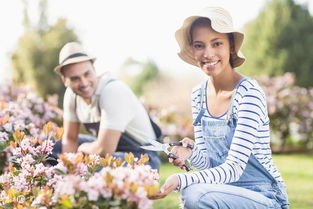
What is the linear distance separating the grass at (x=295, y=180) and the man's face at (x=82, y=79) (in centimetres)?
122

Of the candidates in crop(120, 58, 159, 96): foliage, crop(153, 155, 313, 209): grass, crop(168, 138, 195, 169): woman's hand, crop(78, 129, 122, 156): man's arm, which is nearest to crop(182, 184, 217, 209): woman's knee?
crop(168, 138, 195, 169): woman's hand

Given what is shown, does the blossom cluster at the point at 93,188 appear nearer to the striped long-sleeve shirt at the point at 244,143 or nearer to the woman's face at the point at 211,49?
the striped long-sleeve shirt at the point at 244,143

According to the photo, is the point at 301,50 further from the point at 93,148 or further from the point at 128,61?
the point at 128,61

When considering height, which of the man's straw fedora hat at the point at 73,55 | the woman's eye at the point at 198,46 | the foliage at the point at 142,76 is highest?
the woman's eye at the point at 198,46

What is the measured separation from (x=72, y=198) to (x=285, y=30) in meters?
20.2

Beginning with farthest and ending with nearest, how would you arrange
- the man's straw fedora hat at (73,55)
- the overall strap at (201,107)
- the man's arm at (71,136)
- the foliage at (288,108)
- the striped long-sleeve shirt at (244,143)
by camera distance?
the foliage at (288,108), the man's arm at (71,136), the man's straw fedora hat at (73,55), the overall strap at (201,107), the striped long-sleeve shirt at (244,143)

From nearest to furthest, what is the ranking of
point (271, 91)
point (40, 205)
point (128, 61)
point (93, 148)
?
point (40, 205), point (93, 148), point (271, 91), point (128, 61)

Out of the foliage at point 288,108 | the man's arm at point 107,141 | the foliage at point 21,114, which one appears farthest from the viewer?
the foliage at point 288,108

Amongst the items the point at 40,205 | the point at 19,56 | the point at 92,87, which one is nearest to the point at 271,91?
the point at 92,87

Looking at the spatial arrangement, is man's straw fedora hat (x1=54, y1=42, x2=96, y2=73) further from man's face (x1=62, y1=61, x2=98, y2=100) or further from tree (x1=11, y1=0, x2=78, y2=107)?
tree (x1=11, y1=0, x2=78, y2=107)

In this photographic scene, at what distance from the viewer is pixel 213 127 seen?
303 cm

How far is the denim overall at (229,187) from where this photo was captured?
2.59 m

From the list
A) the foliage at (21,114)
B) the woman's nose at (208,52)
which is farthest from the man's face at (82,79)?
the woman's nose at (208,52)

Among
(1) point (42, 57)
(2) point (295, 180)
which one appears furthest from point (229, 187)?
(1) point (42, 57)
